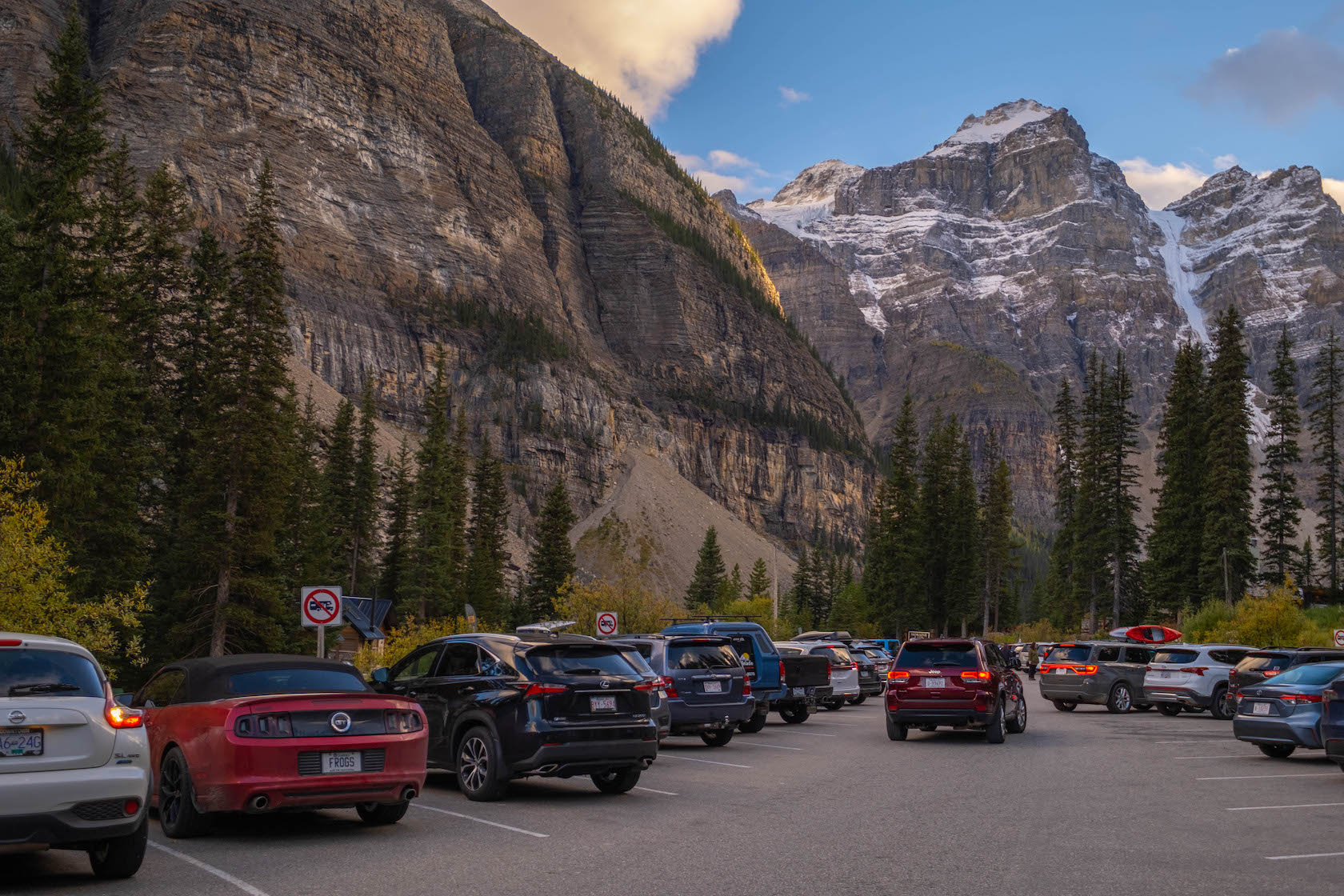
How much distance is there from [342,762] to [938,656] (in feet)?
44.4

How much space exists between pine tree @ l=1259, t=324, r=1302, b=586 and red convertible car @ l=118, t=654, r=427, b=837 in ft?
222

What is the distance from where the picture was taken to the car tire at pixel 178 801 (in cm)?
1023

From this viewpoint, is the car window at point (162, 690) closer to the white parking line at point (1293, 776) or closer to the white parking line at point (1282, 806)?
the white parking line at point (1282, 806)

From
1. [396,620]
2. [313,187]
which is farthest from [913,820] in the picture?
[313,187]

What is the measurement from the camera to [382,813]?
11.1m

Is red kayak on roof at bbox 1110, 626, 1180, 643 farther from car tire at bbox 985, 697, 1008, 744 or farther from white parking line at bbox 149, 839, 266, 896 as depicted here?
white parking line at bbox 149, 839, 266, 896

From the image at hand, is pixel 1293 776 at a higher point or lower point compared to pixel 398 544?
lower

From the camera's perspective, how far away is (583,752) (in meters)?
12.7

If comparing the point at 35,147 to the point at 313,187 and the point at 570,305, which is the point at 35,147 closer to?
the point at 313,187

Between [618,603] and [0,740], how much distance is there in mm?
48723

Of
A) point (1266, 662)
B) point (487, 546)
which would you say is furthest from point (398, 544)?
point (1266, 662)

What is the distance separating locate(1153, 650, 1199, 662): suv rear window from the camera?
29031mm

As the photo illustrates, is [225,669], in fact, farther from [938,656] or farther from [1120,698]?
[1120,698]

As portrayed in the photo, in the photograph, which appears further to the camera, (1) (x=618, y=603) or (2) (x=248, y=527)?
(1) (x=618, y=603)
